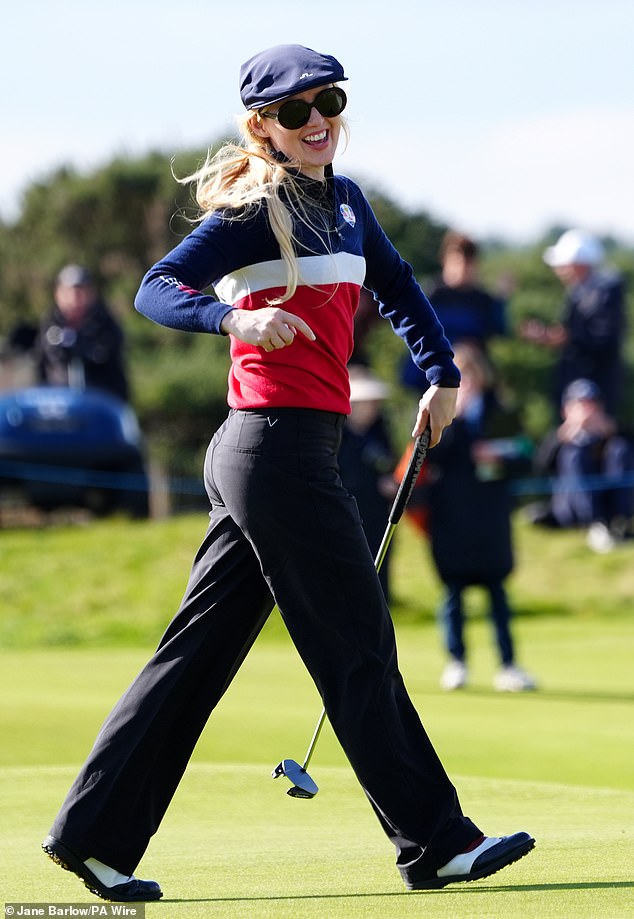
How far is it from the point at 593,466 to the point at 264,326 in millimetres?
10727

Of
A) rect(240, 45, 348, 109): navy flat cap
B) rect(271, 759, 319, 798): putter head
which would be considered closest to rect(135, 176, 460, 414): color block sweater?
rect(240, 45, 348, 109): navy flat cap

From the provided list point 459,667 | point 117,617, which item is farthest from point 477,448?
point 117,617

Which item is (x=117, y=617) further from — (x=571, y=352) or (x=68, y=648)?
(x=571, y=352)

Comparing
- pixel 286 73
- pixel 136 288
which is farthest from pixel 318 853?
pixel 136 288

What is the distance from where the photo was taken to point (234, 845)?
194 inches

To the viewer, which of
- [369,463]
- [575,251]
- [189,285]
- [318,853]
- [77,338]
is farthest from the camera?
[77,338]

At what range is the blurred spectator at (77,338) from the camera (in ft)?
50.2

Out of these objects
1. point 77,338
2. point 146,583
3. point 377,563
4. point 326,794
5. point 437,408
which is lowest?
point 146,583

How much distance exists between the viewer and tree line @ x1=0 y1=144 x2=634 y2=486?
37.4 metres

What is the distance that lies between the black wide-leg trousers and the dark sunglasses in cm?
73

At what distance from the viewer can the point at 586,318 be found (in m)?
14.2

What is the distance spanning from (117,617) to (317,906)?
940 centimetres

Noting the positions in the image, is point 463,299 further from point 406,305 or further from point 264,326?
point 264,326

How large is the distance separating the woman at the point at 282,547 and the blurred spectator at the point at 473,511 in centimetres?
507
